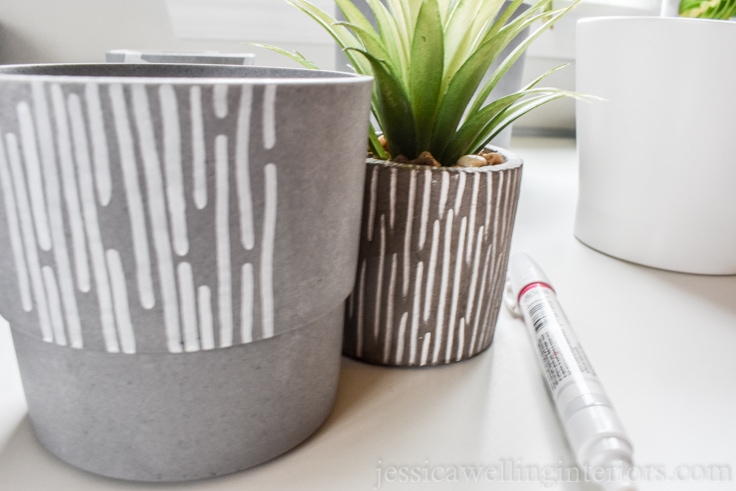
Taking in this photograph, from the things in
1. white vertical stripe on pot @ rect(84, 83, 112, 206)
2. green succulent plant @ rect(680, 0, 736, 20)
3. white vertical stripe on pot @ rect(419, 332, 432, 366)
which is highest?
green succulent plant @ rect(680, 0, 736, 20)

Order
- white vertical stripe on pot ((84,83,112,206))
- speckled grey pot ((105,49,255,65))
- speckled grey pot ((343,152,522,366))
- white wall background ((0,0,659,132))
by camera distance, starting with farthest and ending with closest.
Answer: white wall background ((0,0,659,132)), speckled grey pot ((105,49,255,65)), speckled grey pot ((343,152,522,366)), white vertical stripe on pot ((84,83,112,206))

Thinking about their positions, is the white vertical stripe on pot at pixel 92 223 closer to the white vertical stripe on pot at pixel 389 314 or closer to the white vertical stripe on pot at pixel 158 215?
the white vertical stripe on pot at pixel 158 215

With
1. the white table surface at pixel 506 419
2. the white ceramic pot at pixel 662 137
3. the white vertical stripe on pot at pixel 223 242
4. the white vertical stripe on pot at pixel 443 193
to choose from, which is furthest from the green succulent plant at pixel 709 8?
the white vertical stripe on pot at pixel 223 242

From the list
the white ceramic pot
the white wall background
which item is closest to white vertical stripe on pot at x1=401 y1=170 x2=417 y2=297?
the white ceramic pot

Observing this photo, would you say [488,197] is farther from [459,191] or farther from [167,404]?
[167,404]

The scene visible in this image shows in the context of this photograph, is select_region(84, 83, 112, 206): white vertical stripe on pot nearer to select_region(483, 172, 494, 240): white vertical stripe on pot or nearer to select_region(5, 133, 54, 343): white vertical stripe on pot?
select_region(5, 133, 54, 343): white vertical stripe on pot

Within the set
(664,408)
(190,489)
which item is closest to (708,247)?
(664,408)

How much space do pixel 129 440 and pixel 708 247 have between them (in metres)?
0.38

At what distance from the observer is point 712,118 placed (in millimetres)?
363

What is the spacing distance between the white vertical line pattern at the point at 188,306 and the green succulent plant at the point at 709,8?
455 mm

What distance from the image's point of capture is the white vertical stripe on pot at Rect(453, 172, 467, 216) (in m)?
0.24

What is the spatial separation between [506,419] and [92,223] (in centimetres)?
17

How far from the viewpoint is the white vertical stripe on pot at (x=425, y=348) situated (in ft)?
0.85

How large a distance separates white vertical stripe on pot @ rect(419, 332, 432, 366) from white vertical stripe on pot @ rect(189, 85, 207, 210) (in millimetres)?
137
